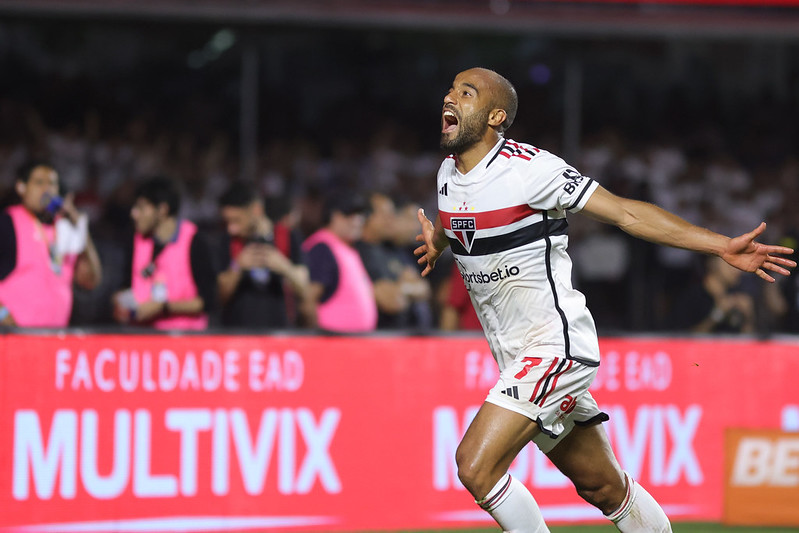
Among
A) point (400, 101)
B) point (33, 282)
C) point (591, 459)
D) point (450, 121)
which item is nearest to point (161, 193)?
point (33, 282)

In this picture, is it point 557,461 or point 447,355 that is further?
point 447,355

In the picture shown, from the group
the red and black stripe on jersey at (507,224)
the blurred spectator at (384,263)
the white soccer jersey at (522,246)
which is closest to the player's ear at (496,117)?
the white soccer jersey at (522,246)

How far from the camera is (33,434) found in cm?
731

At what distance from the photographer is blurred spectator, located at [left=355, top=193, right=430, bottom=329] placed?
28.8 feet

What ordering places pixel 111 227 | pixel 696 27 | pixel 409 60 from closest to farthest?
pixel 111 227
pixel 696 27
pixel 409 60

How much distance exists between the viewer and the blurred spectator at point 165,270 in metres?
7.92

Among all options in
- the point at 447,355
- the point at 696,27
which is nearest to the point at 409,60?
the point at 696,27

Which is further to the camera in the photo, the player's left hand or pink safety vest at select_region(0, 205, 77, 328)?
pink safety vest at select_region(0, 205, 77, 328)

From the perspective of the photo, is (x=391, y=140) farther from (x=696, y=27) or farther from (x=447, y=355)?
(x=447, y=355)

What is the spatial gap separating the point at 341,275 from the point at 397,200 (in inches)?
78.9

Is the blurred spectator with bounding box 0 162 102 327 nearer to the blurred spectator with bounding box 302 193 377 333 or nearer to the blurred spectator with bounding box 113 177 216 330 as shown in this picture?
the blurred spectator with bounding box 113 177 216 330

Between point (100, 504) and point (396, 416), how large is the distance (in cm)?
198

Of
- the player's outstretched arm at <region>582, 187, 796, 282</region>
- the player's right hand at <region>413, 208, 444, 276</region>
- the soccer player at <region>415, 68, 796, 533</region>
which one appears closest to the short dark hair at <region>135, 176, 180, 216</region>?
the player's right hand at <region>413, 208, 444, 276</region>

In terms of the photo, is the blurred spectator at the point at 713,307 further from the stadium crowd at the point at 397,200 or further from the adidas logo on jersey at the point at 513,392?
the adidas logo on jersey at the point at 513,392
